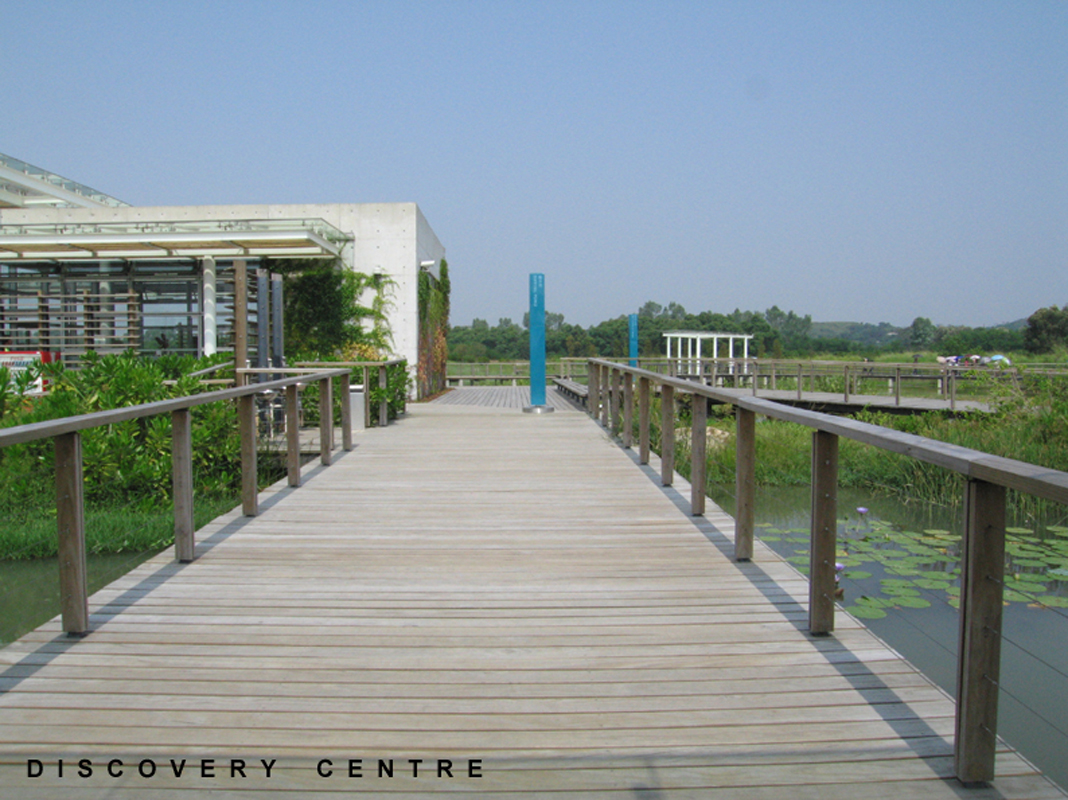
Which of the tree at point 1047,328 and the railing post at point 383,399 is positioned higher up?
the tree at point 1047,328

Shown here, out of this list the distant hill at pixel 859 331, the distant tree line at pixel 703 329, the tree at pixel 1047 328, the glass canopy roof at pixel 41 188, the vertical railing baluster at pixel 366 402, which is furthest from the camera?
the distant hill at pixel 859 331

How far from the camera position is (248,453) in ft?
15.4

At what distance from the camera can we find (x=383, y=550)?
4.03m

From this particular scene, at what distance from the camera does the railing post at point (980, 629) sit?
70.1 inches

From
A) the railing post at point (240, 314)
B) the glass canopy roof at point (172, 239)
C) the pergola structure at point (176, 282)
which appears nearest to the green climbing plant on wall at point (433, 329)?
the pergola structure at point (176, 282)

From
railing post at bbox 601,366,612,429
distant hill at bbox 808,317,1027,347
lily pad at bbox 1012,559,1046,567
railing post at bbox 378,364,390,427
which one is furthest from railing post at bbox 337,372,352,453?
distant hill at bbox 808,317,1027,347

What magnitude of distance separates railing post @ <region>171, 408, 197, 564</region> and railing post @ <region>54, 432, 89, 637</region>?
0.87 m

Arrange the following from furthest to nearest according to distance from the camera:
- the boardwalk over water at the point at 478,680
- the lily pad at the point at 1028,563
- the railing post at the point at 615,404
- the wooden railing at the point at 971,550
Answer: the railing post at the point at 615,404
the lily pad at the point at 1028,563
the boardwalk over water at the point at 478,680
the wooden railing at the point at 971,550

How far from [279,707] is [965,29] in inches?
594

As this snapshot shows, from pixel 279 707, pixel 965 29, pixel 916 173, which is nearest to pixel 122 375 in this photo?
pixel 279 707

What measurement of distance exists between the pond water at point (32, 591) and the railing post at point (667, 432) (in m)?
3.43

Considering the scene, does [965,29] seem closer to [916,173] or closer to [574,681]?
[916,173]

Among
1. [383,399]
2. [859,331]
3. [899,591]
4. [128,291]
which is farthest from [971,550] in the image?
[859,331]

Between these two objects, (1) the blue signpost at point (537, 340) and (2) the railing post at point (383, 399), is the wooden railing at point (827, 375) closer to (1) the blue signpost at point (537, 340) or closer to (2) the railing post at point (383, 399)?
(1) the blue signpost at point (537, 340)
